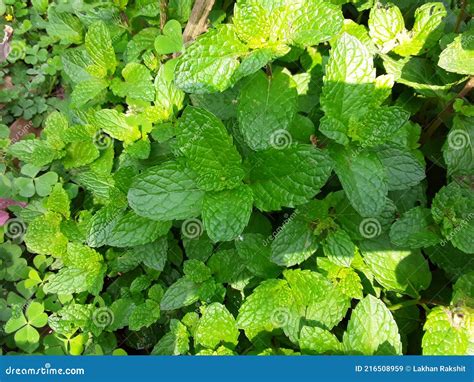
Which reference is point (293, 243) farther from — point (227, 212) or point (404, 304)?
point (404, 304)

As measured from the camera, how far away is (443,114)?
215cm

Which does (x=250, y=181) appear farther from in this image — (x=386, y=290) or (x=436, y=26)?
(x=436, y=26)

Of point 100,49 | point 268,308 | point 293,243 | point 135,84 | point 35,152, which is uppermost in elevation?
point 100,49

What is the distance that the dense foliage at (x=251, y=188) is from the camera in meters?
1.73

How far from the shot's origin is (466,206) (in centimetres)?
184

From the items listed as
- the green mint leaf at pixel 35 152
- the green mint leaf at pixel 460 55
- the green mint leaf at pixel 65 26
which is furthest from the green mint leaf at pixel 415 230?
the green mint leaf at pixel 65 26

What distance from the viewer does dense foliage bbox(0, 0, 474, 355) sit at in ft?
5.69

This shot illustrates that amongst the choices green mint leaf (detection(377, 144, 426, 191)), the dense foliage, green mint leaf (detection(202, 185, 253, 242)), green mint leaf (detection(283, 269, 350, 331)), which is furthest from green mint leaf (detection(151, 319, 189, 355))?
green mint leaf (detection(377, 144, 426, 191))

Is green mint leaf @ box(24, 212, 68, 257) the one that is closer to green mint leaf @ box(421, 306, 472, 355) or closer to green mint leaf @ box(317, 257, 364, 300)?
green mint leaf @ box(317, 257, 364, 300)

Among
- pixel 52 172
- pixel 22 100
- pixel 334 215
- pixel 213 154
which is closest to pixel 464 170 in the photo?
pixel 334 215

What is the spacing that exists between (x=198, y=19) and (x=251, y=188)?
0.91 m

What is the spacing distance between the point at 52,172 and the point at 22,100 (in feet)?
2.40

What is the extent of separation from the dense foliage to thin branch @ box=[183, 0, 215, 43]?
0.20 ft

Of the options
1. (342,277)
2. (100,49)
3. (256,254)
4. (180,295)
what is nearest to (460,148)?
(342,277)
